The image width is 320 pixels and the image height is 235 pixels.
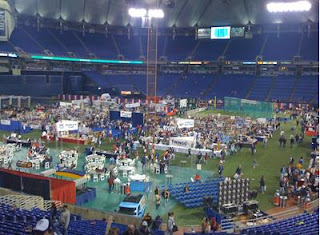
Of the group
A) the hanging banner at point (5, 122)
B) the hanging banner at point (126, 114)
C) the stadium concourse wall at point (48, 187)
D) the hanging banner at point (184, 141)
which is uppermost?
the hanging banner at point (126, 114)

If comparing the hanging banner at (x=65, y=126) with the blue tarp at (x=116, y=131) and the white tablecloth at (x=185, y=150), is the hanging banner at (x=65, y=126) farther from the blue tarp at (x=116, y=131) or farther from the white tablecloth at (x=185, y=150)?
the blue tarp at (x=116, y=131)

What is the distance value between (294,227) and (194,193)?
678 centimetres

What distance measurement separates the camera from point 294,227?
53.1ft

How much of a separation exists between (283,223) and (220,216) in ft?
9.43

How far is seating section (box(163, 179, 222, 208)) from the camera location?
70.0 ft

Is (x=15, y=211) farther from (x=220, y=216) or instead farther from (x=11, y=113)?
(x=11, y=113)

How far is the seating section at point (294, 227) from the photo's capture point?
1515cm

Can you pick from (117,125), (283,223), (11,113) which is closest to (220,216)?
(283,223)

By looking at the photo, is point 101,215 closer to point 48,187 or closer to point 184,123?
point 48,187

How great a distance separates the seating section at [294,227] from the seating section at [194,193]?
482 cm

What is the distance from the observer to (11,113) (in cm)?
4803

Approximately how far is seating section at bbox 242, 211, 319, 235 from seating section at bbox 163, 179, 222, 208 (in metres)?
4.82

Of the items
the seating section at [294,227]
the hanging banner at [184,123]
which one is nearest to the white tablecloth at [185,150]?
the hanging banner at [184,123]

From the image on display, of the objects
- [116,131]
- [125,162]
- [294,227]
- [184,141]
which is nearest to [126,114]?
[116,131]
